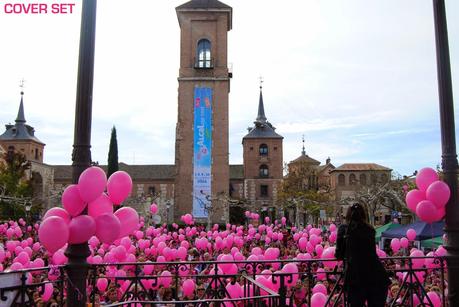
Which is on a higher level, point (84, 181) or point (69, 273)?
point (84, 181)

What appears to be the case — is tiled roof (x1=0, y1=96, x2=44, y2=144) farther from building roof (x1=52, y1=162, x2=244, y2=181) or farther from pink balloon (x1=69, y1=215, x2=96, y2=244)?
pink balloon (x1=69, y1=215, x2=96, y2=244)

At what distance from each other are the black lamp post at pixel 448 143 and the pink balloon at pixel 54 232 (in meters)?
4.50

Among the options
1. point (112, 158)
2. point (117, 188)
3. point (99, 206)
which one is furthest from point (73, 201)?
point (112, 158)

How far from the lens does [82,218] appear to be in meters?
4.17

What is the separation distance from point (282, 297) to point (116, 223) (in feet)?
5.81

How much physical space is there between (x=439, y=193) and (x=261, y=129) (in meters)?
64.5

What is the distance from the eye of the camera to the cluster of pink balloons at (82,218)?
406 centimetres

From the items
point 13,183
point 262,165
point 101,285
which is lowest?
point 101,285

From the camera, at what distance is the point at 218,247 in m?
13.7

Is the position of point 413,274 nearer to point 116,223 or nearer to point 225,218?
point 116,223

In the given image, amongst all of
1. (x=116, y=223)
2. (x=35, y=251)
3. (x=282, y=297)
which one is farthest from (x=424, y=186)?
(x=35, y=251)

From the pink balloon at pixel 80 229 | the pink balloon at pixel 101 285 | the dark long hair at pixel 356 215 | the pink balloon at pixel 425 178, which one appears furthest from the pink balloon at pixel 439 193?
the pink balloon at pixel 101 285

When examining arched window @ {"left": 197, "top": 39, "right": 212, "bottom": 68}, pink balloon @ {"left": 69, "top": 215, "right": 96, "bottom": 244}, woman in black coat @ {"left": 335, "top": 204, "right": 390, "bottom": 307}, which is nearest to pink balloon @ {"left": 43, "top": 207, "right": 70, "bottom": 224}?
pink balloon @ {"left": 69, "top": 215, "right": 96, "bottom": 244}

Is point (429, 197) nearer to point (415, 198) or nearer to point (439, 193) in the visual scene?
point (439, 193)
